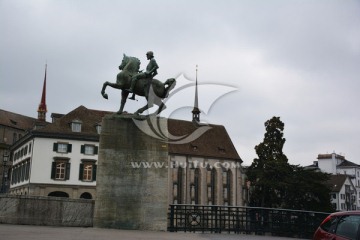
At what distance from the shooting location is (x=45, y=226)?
14.6 metres

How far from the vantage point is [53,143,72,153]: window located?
200 ft

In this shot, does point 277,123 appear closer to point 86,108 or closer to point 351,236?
point 86,108

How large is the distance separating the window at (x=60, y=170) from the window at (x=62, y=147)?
5.00 ft

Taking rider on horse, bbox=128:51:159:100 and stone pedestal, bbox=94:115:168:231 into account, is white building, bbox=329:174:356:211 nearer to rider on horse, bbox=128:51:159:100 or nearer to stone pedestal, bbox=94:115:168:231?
stone pedestal, bbox=94:115:168:231

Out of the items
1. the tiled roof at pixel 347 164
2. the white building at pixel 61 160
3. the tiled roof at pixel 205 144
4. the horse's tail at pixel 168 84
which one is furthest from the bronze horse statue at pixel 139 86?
the tiled roof at pixel 347 164

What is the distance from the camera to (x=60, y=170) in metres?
60.4

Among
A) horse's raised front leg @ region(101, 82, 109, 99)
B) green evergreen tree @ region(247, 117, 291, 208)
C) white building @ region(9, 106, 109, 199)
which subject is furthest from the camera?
white building @ region(9, 106, 109, 199)

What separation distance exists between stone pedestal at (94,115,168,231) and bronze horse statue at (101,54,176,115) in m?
0.99

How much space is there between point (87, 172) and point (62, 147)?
201 inches

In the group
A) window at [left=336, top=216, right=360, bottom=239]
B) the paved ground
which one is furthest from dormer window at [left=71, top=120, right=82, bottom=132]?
window at [left=336, top=216, right=360, bottom=239]

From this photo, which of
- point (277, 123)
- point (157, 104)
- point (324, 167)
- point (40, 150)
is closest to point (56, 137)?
point (40, 150)

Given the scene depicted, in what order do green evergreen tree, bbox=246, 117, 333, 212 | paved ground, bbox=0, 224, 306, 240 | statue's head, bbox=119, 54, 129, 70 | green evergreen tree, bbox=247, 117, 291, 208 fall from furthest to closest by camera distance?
1. green evergreen tree, bbox=247, 117, 291, 208
2. green evergreen tree, bbox=246, 117, 333, 212
3. statue's head, bbox=119, 54, 129, 70
4. paved ground, bbox=0, 224, 306, 240

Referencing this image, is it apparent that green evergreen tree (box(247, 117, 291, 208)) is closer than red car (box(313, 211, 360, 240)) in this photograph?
No

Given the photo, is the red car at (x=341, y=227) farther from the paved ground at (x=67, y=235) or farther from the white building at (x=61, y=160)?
the white building at (x=61, y=160)
